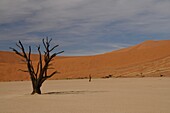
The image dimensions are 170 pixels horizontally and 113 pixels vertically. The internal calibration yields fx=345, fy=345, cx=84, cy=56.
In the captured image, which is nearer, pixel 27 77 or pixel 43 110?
pixel 43 110

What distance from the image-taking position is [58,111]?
492 inches

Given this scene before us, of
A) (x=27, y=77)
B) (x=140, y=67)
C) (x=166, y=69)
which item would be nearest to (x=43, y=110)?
(x=166, y=69)

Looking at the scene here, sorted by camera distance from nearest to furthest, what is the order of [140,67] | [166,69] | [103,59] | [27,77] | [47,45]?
[47,45], [166,69], [140,67], [27,77], [103,59]

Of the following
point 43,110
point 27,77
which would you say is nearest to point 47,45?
point 43,110

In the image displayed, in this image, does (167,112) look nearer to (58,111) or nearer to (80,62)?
(58,111)

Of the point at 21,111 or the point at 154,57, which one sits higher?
the point at 154,57

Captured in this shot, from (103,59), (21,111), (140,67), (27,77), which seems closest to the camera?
(21,111)

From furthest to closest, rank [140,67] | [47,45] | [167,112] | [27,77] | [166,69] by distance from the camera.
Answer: [27,77] → [140,67] → [166,69] → [47,45] → [167,112]

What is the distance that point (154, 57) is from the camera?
7075 cm

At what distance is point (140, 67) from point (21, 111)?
4810 centimetres

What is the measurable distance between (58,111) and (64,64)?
7188 centimetres

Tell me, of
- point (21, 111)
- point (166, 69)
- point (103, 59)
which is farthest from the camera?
point (103, 59)

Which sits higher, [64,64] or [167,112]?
[64,64]

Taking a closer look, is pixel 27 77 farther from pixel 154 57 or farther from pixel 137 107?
pixel 137 107
